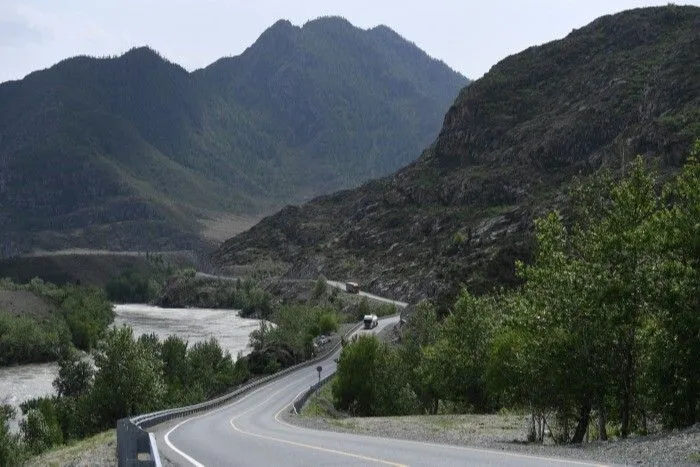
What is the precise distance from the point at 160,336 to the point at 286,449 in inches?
4976

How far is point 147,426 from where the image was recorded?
138 feet

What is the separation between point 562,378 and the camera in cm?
3147

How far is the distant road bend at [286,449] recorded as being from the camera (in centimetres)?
2023

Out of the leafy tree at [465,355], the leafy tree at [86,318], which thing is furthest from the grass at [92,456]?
the leafy tree at [86,318]

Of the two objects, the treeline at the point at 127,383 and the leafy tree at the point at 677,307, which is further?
the treeline at the point at 127,383

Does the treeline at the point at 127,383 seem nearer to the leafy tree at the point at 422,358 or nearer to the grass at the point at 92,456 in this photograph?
the grass at the point at 92,456

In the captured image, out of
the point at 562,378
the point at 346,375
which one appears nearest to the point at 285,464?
the point at 562,378

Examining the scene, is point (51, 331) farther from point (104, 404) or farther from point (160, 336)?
point (104, 404)

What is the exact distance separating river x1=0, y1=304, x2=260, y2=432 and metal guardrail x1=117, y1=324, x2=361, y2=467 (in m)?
28.7

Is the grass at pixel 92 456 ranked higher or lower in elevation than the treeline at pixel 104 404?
higher

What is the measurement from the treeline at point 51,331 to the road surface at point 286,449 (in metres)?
88.3

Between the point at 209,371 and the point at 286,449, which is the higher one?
the point at 286,449

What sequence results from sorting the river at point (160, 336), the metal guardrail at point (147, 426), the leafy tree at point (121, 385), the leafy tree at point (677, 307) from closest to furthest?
the metal guardrail at point (147, 426) → the leafy tree at point (677, 307) → the leafy tree at point (121, 385) → the river at point (160, 336)

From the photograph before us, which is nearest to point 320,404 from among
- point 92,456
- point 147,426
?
point 147,426
